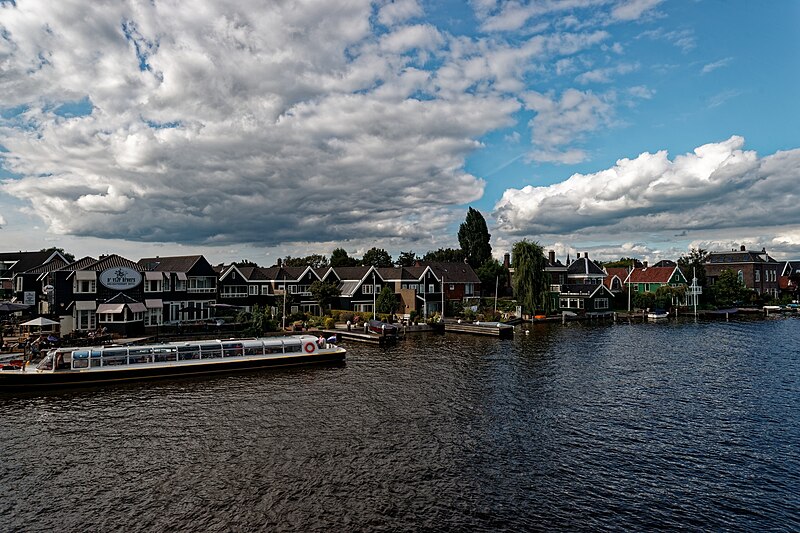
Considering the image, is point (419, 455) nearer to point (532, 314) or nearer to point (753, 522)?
point (753, 522)

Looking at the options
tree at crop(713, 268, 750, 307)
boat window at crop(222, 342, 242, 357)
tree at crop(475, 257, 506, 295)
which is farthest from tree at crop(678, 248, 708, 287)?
boat window at crop(222, 342, 242, 357)

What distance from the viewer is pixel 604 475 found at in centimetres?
2069

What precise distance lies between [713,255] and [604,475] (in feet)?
406

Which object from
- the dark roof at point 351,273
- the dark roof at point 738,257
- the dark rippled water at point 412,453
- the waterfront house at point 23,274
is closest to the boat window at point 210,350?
the dark rippled water at point 412,453

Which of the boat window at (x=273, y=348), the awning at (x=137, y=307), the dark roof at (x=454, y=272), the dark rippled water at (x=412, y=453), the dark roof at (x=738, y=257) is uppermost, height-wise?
the dark roof at (x=738, y=257)

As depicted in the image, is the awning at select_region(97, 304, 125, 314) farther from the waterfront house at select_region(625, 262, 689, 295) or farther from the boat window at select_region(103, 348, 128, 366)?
the waterfront house at select_region(625, 262, 689, 295)

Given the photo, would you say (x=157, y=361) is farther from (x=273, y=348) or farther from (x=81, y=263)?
(x=81, y=263)

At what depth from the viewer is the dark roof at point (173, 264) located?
6283 centimetres

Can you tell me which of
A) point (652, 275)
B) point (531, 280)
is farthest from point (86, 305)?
point (652, 275)

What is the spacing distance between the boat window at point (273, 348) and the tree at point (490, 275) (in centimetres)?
6766

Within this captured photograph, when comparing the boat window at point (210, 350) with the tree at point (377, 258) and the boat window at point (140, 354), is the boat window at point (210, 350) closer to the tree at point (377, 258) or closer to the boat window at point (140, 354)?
the boat window at point (140, 354)

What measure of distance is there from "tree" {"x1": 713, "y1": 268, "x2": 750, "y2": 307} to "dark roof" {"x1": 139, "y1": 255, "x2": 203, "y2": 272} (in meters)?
100

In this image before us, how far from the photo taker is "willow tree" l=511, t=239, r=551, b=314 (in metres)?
79.8

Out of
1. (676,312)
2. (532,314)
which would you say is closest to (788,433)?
(532,314)
